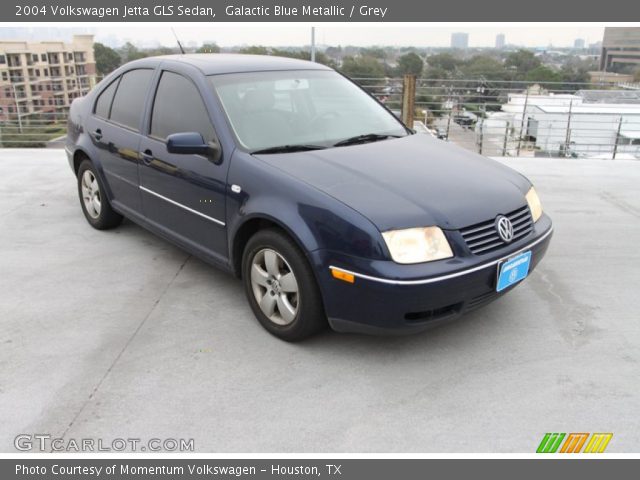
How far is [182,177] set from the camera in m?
3.55

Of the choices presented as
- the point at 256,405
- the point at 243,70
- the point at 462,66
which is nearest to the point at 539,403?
the point at 256,405

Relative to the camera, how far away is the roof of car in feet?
12.3

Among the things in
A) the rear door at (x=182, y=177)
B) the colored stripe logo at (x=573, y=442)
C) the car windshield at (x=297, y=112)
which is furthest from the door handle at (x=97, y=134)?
the colored stripe logo at (x=573, y=442)

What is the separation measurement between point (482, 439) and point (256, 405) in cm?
102

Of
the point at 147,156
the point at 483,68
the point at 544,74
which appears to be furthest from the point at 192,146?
the point at 544,74

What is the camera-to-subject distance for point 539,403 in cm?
260

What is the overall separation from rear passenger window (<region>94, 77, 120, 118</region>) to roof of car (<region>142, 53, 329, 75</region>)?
598 millimetres

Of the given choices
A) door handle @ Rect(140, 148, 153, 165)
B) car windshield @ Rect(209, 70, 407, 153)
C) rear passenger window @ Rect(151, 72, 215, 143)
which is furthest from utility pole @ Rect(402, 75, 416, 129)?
door handle @ Rect(140, 148, 153, 165)

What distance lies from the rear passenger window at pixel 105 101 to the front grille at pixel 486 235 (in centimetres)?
318


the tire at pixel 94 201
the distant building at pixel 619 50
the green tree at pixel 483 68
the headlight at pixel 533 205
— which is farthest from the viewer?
the distant building at pixel 619 50

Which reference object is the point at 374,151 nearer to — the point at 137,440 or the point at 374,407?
the point at 374,407

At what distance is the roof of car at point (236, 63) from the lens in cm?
375

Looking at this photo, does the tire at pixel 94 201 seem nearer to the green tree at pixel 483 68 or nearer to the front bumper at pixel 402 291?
the front bumper at pixel 402 291

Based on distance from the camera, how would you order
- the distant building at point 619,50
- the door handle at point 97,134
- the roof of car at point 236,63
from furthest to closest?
the distant building at point 619,50
the door handle at point 97,134
the roof of car at point 236,63
